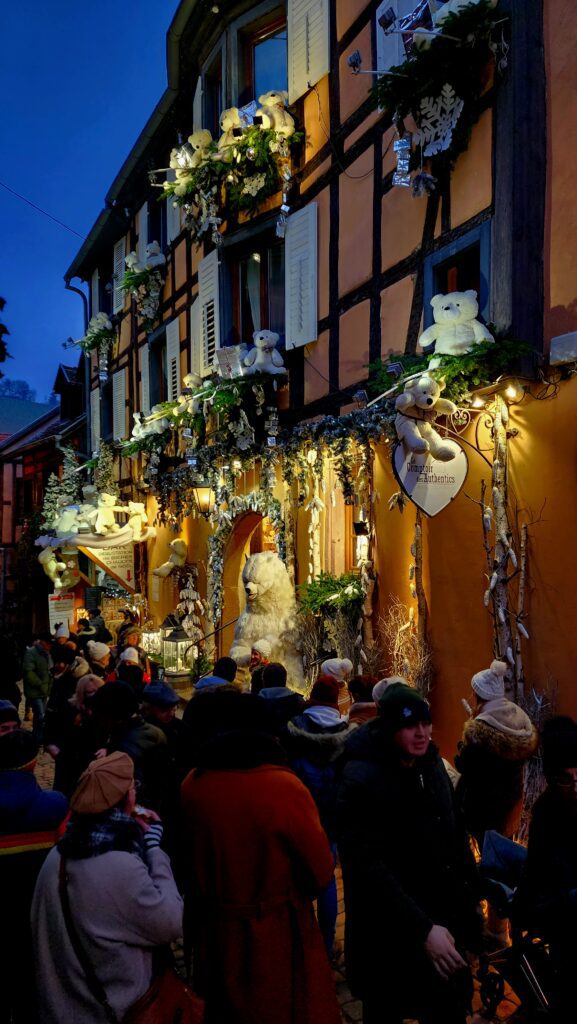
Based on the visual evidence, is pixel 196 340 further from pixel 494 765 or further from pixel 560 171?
pixel 494 765

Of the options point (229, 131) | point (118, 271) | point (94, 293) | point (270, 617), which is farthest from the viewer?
point (94, 293)

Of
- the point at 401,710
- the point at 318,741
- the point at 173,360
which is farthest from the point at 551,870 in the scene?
the point at 173,360

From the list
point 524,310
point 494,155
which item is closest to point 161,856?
point 524,310

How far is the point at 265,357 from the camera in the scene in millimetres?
8914

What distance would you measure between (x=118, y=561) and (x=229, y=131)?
822 cm

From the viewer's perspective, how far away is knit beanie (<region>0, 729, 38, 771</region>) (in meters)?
2.74

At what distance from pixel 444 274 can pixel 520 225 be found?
46.5 inches

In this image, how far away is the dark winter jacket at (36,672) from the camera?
27.6 feet

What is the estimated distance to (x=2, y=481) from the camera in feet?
78.8

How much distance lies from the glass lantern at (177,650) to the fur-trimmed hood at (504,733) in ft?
23.4

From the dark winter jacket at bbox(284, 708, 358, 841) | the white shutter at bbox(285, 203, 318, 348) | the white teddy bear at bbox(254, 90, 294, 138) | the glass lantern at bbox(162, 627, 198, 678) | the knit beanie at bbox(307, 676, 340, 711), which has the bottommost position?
the glass lantern at bbox(162, 627, 198, 678)

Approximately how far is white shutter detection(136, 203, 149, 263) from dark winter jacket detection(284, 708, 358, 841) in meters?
12.6

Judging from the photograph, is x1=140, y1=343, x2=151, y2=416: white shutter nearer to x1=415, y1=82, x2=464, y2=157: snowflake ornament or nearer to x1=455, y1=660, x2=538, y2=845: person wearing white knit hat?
x1=415, y1=82, x2=464, y2=157: snowflake ornament

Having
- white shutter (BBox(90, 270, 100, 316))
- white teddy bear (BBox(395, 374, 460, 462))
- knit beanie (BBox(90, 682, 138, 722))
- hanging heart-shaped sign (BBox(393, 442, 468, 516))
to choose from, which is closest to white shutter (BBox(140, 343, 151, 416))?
white shutter (BBox(90, 270, 100, 316))
